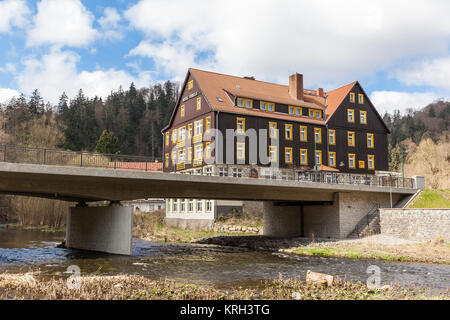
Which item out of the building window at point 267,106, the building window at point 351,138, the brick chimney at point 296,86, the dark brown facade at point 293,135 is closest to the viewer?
the dark brown facade at point 293,135

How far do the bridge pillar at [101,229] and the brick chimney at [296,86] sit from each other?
31829 millimetres

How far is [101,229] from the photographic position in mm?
29359

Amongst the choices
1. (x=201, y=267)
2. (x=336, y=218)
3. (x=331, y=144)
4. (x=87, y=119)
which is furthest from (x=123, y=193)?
(x=87, y=119)

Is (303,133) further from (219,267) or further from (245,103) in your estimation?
(219,267)

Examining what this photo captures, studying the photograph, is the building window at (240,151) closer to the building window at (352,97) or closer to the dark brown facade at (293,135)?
the dark brown facade at (293,135)

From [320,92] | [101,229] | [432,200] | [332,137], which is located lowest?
[101,229]

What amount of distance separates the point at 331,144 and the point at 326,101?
764cm

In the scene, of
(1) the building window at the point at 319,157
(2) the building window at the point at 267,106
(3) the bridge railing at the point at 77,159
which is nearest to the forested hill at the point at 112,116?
(2) the building window at the point at 267,106

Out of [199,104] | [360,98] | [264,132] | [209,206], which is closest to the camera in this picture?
[209,206]

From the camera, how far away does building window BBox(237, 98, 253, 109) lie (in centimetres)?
4888

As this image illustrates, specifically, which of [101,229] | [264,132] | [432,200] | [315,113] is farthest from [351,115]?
[101,229]

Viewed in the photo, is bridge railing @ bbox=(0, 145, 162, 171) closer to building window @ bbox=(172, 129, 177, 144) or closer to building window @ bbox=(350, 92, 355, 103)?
building window @ bbox=(172, 129, 177, 144)

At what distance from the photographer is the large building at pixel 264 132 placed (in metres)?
46.8

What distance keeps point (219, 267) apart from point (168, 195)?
9.37 meters
